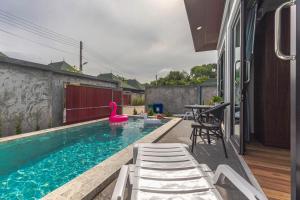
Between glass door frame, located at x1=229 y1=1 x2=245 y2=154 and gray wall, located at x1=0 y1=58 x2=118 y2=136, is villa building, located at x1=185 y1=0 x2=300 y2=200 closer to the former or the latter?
glass door frame, located at x1=229 y1=1 x2=245 y2=154

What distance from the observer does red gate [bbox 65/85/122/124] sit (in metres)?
8.16

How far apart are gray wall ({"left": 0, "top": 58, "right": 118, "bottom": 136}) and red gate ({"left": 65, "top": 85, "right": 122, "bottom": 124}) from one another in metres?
0.36

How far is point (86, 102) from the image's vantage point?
30.3 ft

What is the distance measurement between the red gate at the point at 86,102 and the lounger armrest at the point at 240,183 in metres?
7.78

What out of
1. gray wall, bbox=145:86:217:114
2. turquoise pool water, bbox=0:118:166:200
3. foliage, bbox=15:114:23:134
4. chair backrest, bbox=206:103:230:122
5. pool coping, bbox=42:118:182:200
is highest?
gray wall, bbox=145:86:217:114

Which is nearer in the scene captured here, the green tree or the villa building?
the villa building

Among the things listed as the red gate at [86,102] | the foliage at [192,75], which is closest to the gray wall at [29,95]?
the red gate at [86,102]

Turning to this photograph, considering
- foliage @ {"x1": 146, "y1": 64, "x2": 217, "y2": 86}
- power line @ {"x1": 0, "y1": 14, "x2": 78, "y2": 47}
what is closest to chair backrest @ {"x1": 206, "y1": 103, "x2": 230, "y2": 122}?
power line @ {"x1": 0, "y1": 14, "x2": 78, "y2": 47}

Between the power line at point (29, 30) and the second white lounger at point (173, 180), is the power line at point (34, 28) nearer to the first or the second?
the power line at point (29, 30)

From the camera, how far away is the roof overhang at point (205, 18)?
449 cm

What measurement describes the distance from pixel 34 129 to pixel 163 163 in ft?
21.2

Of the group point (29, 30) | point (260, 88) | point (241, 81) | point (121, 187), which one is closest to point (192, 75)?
point (29, 30)

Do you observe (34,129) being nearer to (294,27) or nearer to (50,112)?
(50,112)

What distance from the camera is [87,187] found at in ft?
6.61
